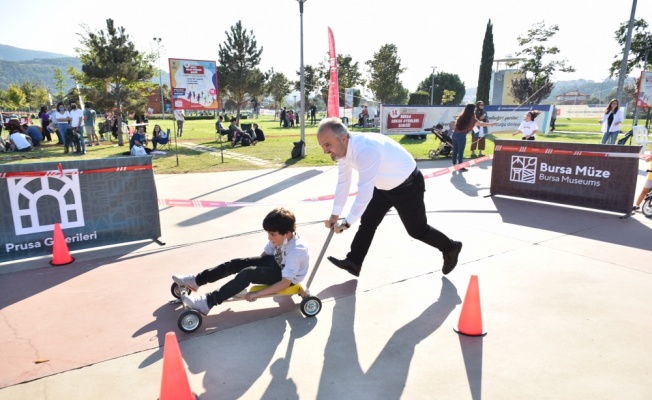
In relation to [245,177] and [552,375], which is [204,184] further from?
[552,375]

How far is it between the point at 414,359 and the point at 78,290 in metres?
3.55

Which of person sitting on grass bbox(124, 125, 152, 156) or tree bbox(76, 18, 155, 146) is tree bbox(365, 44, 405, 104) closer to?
tree bbox(76, 18, 155, 146)

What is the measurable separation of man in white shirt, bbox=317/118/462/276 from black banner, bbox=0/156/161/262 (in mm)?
3151

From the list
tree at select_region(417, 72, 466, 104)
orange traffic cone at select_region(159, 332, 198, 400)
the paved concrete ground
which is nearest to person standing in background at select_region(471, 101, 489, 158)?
the paved concrete ground

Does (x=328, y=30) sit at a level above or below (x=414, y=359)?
above

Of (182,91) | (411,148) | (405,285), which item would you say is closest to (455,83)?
(411,148)

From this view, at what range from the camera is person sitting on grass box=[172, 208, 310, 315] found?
3.59 metres

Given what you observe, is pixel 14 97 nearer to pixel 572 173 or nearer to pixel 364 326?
pixel 572 173

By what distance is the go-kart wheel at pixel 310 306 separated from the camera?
3.82 meters

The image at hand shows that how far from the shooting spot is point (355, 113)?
4956 cm

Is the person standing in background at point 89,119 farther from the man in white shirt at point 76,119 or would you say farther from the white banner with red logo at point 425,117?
the white banner with red logo at point 425,117

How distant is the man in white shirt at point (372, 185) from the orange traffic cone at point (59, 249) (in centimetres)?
341

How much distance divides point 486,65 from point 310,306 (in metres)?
48.7

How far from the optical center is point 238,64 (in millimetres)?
42812
